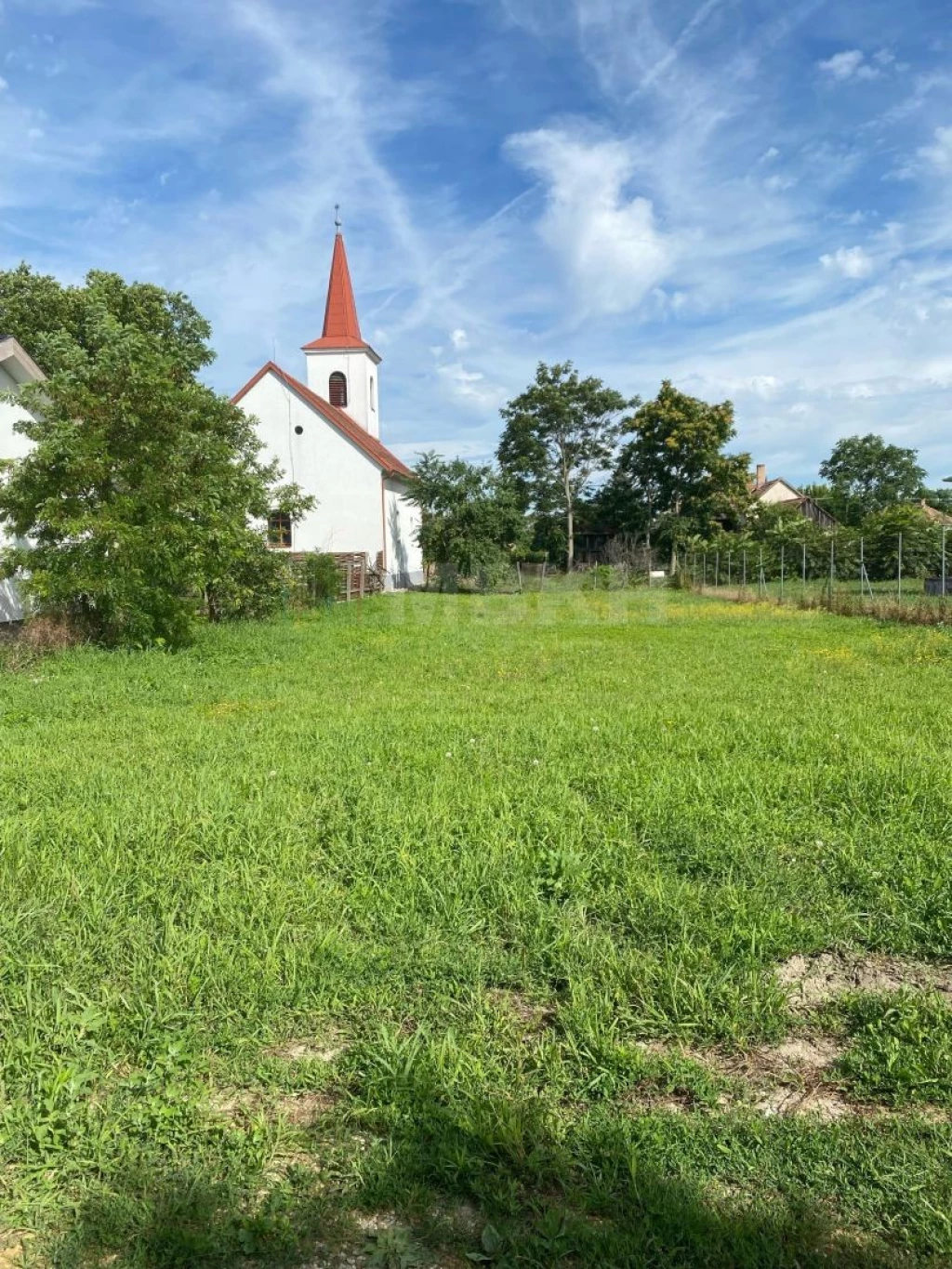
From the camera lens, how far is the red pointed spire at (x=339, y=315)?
32062mm

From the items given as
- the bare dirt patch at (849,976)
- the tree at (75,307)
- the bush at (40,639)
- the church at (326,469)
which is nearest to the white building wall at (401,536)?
the church at (326,469)

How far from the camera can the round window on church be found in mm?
32562

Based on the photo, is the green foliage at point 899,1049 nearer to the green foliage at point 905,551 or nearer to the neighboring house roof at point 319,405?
the green foliage at point 905,551

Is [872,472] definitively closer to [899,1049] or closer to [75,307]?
[75,307]

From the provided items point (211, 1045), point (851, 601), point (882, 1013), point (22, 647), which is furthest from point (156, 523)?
point (851, 601)

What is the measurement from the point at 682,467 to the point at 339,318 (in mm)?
17740

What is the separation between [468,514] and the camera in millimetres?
27969

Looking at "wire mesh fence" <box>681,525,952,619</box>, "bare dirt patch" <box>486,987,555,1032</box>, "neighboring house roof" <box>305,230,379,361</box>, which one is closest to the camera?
"bare dirt patch" <box>486,987,555,1032</box>

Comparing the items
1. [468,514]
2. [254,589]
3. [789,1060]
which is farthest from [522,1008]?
[468,514]

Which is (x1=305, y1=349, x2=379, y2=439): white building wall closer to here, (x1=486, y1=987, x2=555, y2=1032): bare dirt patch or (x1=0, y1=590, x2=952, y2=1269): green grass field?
(x1=0, y1=590, x2=952, y2=1269): green grass field

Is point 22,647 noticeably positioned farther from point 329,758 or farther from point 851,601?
point 851,601

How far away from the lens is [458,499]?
2792 centimetres

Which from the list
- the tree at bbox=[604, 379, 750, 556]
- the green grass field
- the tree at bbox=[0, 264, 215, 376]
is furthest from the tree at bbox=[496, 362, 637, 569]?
the green grass field

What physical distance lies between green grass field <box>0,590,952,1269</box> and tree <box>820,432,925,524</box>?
6778cm
